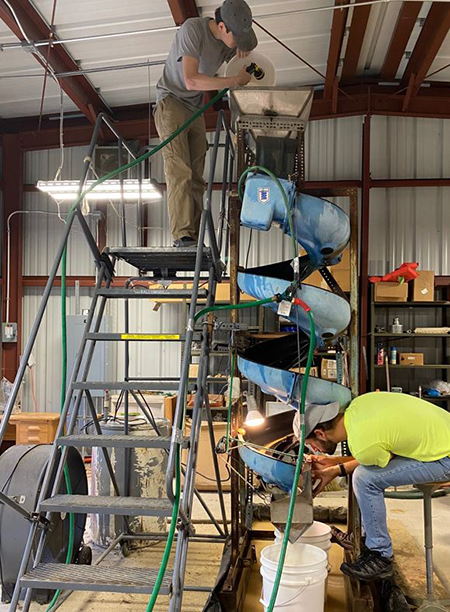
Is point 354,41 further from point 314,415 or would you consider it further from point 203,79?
point 314,415

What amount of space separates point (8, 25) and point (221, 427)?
513 cm

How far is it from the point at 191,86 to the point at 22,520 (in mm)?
3032

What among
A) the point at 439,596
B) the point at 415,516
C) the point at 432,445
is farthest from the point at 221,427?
the point at 432,445

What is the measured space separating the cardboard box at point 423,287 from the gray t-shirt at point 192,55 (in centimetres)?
513

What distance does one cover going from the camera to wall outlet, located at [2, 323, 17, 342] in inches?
363

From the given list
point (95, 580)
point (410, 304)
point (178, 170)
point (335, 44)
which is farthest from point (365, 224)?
point (95, 580)

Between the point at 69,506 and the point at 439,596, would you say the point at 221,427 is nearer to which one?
the point at 439,596

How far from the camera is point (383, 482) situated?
11.2 ft

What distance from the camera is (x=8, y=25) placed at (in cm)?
609

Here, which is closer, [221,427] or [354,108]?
[221,427]

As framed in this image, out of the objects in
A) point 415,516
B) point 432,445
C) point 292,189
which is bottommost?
point 415,516

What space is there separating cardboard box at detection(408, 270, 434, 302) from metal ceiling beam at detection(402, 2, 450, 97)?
265 centimetres

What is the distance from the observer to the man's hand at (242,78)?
366 cm

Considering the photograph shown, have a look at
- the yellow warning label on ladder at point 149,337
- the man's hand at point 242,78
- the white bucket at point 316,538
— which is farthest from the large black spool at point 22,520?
the man's hand at point 242,78
